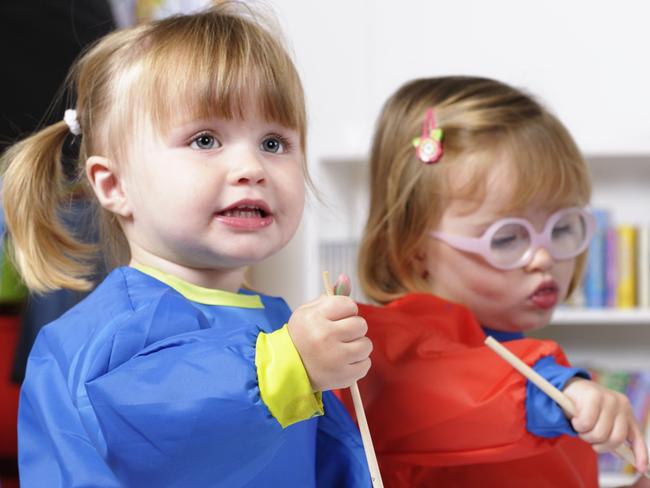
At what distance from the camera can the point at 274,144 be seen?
3.63 feet

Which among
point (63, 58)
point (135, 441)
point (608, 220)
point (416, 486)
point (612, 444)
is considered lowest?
point (608, 220)

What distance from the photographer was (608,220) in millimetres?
2846

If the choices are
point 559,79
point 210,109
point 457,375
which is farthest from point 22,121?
point 559,79

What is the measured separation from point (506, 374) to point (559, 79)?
1.86 meters

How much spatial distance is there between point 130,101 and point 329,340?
1.36 feet

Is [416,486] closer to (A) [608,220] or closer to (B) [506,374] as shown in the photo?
(B) [506,374]

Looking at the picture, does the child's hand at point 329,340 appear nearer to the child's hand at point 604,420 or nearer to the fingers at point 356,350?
the fingers at point 356,350

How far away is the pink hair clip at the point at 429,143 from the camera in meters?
1.45

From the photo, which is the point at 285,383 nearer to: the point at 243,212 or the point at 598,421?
the point at 243,212

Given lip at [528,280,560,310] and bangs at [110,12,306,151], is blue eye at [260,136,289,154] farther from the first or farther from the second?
lip at [528,280,560,310]

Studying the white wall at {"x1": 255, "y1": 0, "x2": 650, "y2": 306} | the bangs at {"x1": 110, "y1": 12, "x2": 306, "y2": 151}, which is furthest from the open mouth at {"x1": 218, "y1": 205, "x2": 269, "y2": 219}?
the white wall at {"x1": 255, "y1": 0, "x2": 650, "y2": 306}

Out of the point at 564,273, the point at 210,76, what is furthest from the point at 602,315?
the point at 210,76

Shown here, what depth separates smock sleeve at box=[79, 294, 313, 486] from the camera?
842mm

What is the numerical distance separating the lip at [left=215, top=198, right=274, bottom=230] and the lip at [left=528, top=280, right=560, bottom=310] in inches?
21.6
